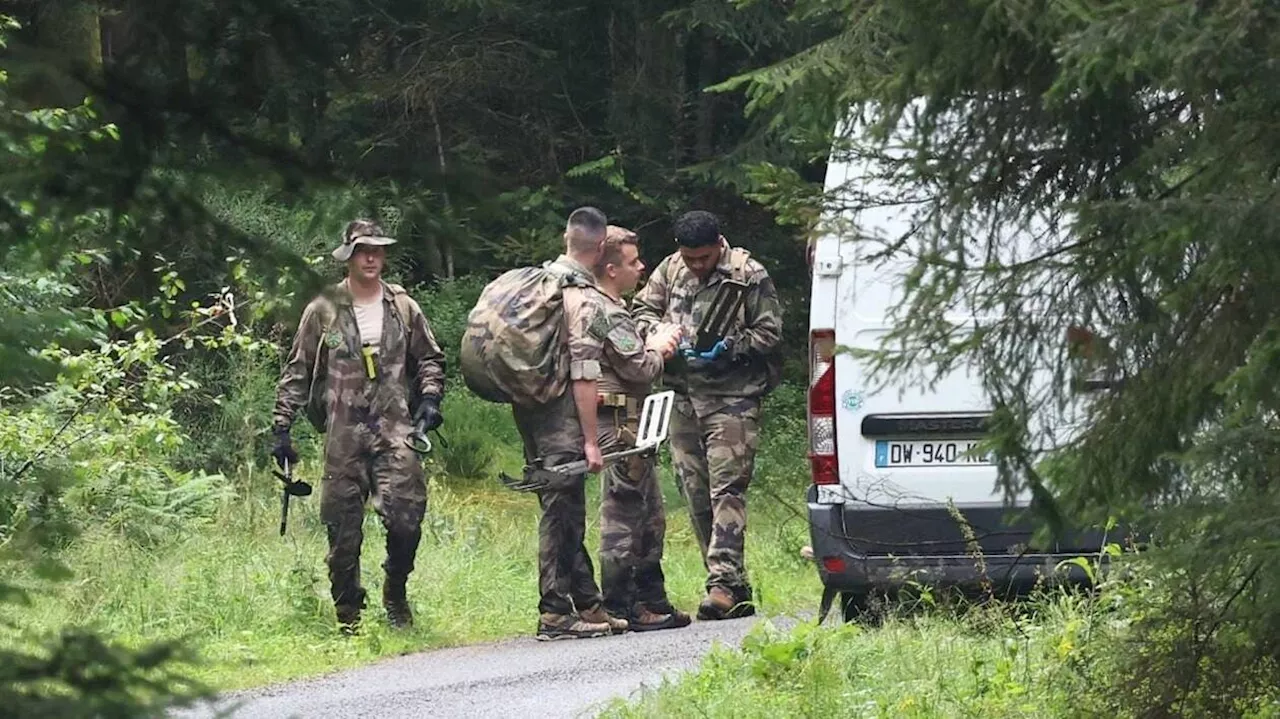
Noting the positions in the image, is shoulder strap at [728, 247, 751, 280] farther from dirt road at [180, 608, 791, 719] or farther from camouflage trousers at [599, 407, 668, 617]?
dirt road at [180, 608, 791, 719]

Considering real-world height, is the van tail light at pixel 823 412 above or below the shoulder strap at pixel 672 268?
below

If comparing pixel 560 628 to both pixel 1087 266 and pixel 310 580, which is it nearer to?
pixel 310 580

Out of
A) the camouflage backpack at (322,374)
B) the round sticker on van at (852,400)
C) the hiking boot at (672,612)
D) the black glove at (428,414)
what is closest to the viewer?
the round sticker on van at (852,400)

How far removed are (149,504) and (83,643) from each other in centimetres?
1054

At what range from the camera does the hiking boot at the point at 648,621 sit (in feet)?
33.9

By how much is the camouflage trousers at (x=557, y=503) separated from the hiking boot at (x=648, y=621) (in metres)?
0.43

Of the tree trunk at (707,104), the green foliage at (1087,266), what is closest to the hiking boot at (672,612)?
the green foliage at (1087,266)

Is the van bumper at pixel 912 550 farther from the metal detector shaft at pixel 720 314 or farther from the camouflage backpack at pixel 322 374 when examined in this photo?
the camouflage backpack at pixel 322 374

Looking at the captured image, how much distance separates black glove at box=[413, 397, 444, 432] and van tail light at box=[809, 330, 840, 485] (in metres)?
1.89

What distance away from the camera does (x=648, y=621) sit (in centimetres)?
1038

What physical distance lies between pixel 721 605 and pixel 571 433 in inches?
59.2

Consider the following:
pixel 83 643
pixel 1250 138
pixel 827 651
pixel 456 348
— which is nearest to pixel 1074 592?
pixel 827 651

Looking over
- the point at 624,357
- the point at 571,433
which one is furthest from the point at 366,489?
the point at 624,357

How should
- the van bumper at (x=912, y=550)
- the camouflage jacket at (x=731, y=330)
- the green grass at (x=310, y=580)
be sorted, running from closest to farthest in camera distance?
the van bumper at (x=912, y=550) → the green grass at (x=310, y=580) → the camouflage jacket at (x=731, y=330)
